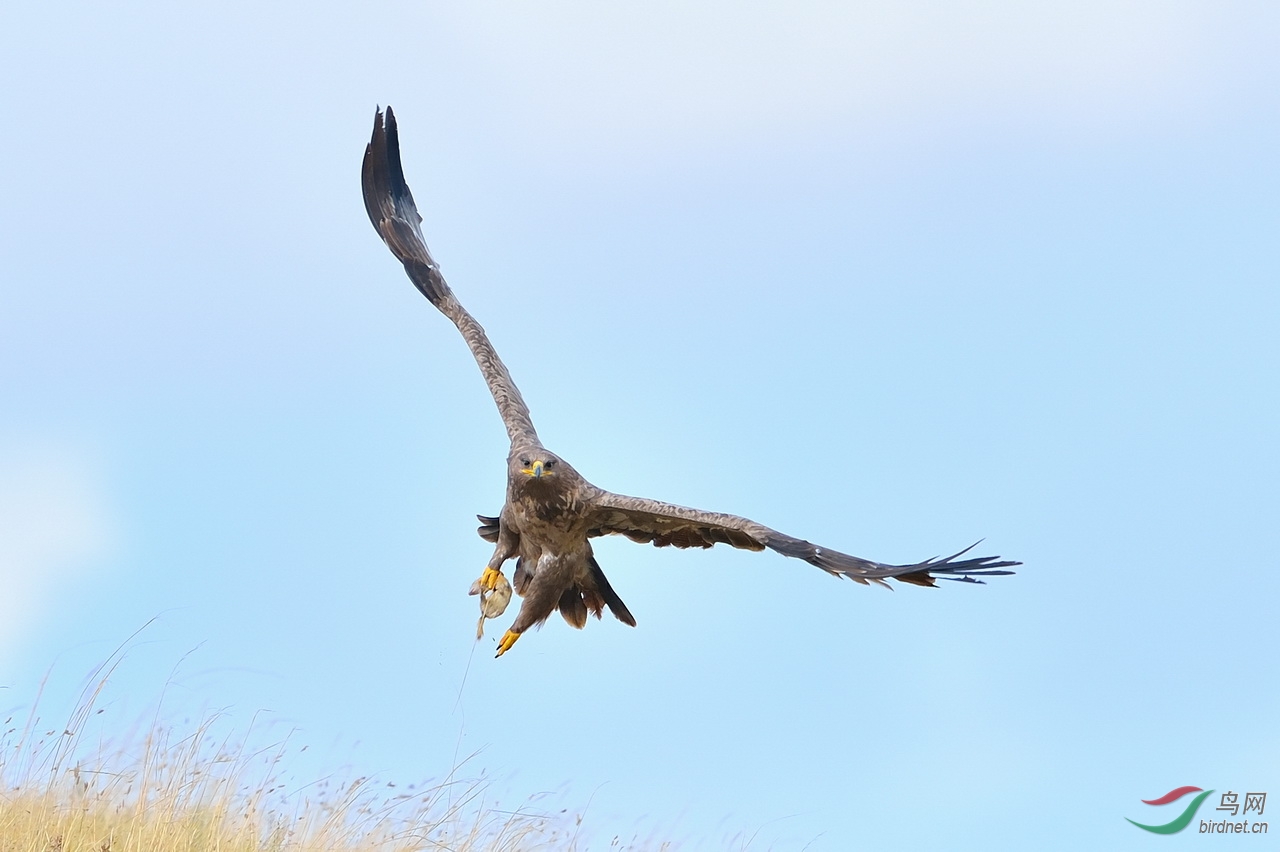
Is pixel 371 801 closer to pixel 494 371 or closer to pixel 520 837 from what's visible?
pixel 520 837

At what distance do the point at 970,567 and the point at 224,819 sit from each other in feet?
14.6

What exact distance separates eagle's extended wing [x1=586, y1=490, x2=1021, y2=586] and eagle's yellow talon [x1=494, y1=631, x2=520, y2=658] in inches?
39.2

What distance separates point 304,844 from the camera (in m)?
7.77

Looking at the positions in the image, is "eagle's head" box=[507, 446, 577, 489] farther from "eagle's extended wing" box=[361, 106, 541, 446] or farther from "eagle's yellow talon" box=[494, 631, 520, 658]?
"eagle's extended wing" box=[361, 106, 541, 446]

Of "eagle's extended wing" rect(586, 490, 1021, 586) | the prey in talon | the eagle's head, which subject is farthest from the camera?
the prey in talon

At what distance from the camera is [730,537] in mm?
9984

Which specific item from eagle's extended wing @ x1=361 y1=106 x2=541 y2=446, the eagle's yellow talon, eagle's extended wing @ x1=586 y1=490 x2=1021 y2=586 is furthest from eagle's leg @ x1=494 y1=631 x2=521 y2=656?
eagle's extended wing @ x1=361 y1=106 x2=541 y2=446

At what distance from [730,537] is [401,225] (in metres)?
4.83

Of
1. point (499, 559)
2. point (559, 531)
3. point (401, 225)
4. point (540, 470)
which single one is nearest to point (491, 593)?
point (499, 559)

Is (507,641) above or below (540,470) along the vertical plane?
below

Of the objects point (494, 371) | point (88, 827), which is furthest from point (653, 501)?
point (88, 827)

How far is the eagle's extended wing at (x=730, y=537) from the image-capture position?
7637 millimetres

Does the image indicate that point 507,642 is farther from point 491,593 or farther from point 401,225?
point 401,225

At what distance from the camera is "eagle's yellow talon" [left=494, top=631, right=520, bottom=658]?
32.8 feet
